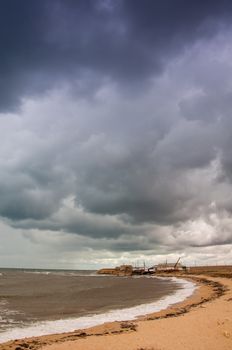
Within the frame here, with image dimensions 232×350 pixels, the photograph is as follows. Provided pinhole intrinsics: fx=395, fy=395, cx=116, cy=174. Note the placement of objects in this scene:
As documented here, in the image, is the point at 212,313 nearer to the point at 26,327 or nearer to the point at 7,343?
the point at 26,327

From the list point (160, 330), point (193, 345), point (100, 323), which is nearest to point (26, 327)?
point (100, 323)

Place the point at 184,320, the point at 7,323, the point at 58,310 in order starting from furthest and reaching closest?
the point at 58,310, the point at 7,323, the point at 184,320

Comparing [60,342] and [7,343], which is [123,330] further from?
[7,343]

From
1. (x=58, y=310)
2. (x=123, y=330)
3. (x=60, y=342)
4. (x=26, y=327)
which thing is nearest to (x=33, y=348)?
(x=60, y=342)

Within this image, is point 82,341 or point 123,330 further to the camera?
point 123,330

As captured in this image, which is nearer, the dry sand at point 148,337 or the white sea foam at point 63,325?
the dry sand at point 148,337

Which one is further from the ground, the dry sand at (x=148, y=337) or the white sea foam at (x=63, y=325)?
the dry sand at (x=148, y=337)

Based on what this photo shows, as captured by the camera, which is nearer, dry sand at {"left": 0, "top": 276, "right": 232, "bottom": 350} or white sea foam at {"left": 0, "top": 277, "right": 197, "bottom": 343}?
dry sand at {"left": 0, "top": 276, "right": 232, "bottom": 350}

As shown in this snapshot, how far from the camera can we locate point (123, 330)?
1983cm

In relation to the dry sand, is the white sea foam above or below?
below

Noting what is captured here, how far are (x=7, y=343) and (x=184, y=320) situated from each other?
9940mm

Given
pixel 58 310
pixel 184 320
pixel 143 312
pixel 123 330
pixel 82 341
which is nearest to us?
pixel 82 341

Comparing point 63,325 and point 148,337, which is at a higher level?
point 148,337

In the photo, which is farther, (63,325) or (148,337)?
(63,325)
